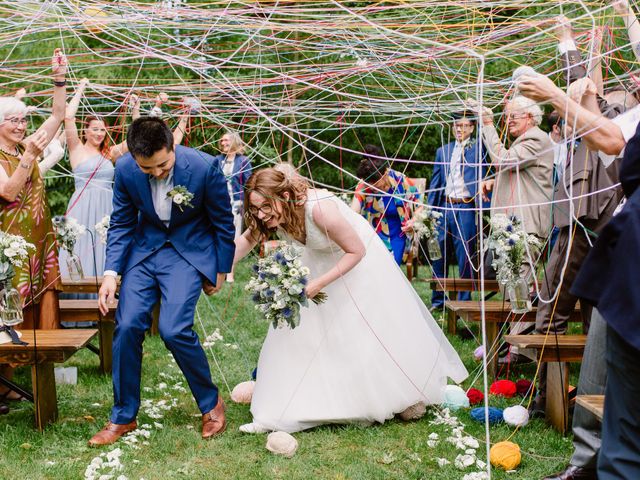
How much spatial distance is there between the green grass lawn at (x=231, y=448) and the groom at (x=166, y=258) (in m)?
0.20

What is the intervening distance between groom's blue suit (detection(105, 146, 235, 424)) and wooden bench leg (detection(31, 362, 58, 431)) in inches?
18.1

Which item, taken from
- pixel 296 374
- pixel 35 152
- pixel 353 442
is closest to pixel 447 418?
pixel 353 442

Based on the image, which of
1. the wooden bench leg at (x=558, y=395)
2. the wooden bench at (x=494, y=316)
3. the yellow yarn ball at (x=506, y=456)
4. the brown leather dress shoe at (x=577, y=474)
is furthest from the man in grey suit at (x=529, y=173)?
the brown leather dress shoe at (x=577, y=474)

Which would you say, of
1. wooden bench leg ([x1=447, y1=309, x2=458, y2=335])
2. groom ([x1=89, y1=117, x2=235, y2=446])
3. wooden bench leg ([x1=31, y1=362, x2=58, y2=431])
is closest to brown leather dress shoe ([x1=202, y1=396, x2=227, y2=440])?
groom ([x1=89, y1=117, x2=235, y2=446])

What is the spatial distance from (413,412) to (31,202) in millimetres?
2779

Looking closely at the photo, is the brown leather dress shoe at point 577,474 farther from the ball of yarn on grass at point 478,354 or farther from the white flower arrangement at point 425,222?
the white flower arrangement at point 425,222

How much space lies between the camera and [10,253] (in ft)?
13.7

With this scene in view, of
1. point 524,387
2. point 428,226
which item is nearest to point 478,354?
point 524,387

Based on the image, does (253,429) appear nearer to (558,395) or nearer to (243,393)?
(243,393)

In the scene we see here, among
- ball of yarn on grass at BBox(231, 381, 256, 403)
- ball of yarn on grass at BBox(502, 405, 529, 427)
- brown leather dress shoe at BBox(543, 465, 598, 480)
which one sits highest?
brown leather dress shoe at BBox(543, 465, 598, 480)

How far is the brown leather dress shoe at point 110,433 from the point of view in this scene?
13.2 ft

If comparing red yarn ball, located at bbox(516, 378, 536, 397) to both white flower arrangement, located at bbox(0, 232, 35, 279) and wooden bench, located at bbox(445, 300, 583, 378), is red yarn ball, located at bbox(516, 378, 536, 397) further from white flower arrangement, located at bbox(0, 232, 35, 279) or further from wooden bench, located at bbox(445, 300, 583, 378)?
white flower arrangement, located at bbox(0, 232, 35, 279)

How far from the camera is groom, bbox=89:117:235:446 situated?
4098 mm

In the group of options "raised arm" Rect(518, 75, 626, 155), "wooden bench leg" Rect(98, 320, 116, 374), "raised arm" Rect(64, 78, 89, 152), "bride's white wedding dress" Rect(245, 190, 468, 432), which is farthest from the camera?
"wooden bench leg" Rect(98, 320, 116, 374)
